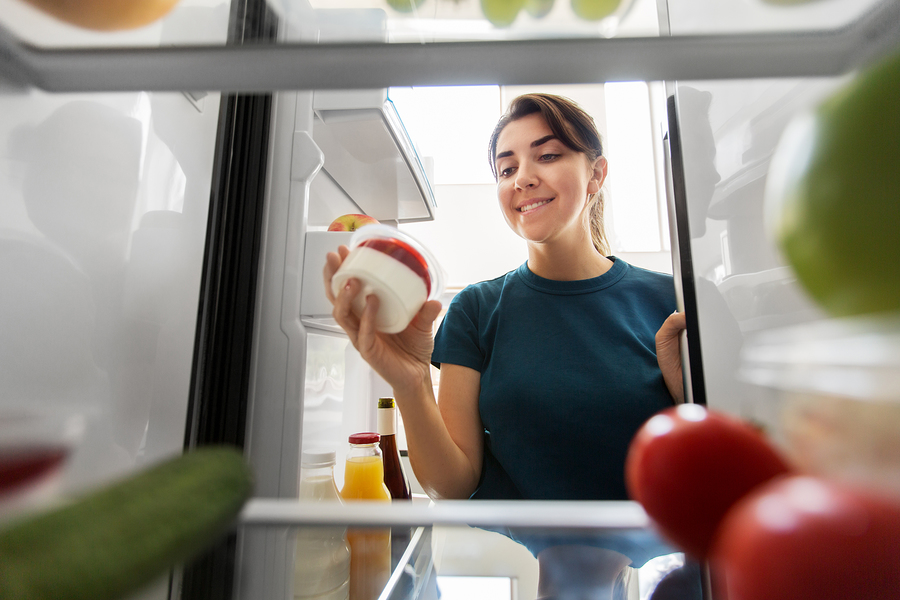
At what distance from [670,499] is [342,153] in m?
0.93

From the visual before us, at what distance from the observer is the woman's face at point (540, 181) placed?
101cm

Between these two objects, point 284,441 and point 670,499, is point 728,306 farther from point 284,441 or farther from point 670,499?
point 284,441

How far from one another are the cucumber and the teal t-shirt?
2.60 feet

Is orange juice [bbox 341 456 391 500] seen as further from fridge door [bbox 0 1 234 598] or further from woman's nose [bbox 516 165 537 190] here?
woman's nose [bbox 516 165 537 190]

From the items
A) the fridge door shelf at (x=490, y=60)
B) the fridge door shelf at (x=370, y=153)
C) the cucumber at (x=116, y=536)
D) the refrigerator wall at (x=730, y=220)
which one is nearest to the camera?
the cucumber at (x=116, y=536)

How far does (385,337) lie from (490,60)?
0.49 m

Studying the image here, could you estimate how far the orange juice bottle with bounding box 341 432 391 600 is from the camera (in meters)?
0.69

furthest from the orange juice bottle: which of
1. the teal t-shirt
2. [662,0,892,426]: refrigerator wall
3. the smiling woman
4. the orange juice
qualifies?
the smiling woman

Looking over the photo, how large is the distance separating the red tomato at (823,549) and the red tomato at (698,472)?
7 centimetres

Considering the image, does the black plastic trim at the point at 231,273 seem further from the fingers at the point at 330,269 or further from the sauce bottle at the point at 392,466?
the sauce bottle at the point at 392,466

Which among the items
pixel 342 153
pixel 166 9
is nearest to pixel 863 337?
pixel 166 9

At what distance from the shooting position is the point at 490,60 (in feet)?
0.88

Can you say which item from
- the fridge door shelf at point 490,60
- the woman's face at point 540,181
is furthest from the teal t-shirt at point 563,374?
the fridge door shelf at point 490,60

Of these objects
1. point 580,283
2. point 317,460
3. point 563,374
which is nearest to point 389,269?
point 317,460
